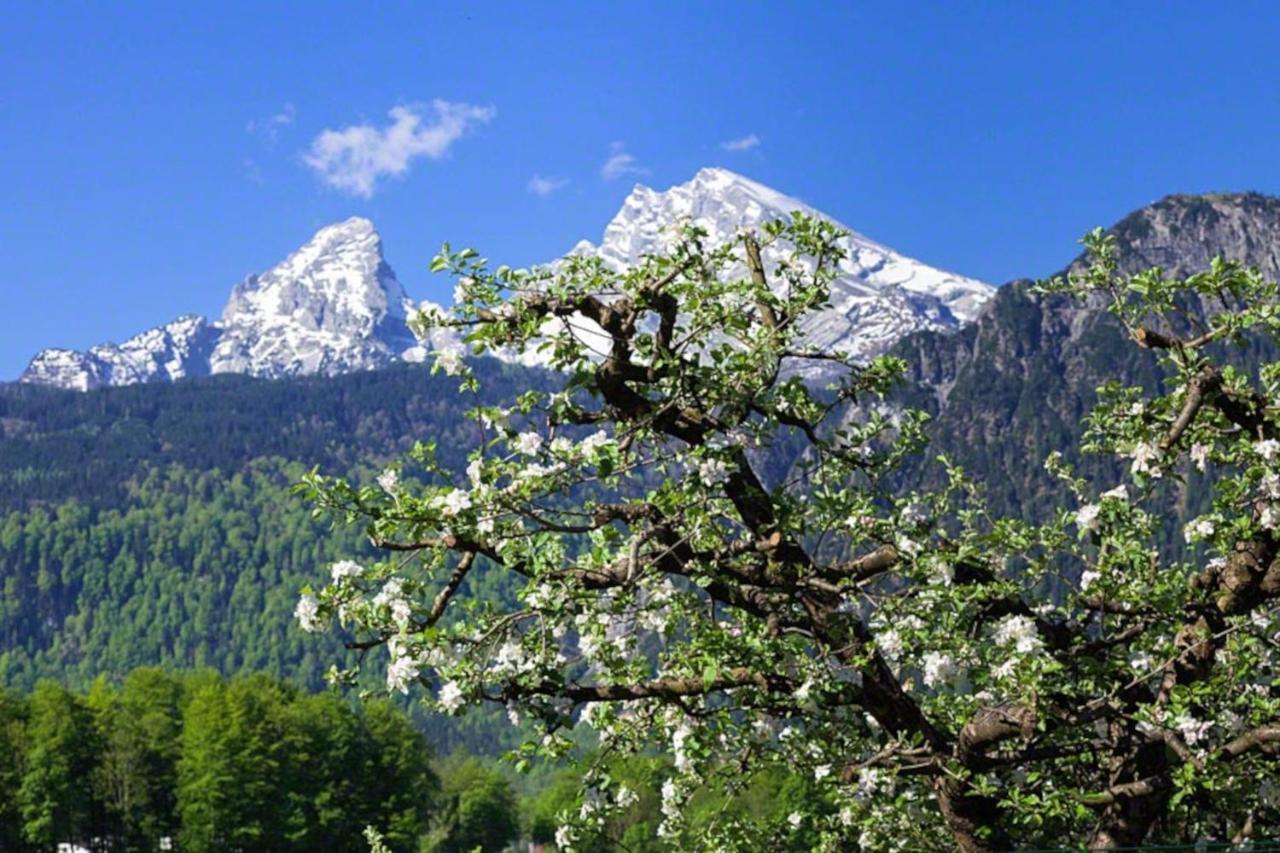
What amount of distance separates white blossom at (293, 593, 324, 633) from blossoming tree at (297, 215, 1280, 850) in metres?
0.02

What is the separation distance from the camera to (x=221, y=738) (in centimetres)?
8194

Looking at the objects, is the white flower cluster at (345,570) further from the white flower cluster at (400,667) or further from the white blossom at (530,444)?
the white blossom at (530,444)

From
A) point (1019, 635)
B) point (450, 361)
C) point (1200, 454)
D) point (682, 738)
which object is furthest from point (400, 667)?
point (1200, 454)

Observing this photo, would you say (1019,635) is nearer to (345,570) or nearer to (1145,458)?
(1145,458)

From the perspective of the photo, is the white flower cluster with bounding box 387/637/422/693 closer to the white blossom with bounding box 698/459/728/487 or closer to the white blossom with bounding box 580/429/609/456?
the white blossom with bounding box 580/429/609/456

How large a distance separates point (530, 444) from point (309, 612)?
1.42m

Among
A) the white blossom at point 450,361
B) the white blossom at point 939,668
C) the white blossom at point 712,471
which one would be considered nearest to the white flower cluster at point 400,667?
the white blossom at point 450,361

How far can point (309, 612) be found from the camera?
826 centimetres

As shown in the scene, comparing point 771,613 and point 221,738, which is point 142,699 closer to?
point 221,738

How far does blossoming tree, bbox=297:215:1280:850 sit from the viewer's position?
838 cm

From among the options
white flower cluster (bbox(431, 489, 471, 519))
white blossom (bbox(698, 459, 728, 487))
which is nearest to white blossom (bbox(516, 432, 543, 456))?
white flower cluster (bbox(431, 489, 471, 519))

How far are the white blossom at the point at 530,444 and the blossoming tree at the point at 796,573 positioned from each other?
0.02 metres

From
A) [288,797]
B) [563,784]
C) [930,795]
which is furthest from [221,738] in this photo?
[930,795]

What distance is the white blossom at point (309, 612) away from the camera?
27.0ft
